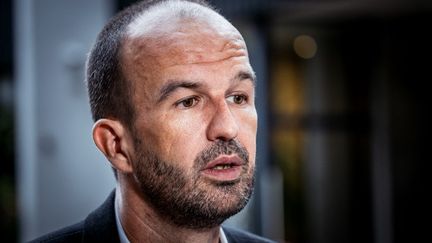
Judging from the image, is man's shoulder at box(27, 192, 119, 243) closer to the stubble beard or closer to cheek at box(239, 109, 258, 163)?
the stubble beard

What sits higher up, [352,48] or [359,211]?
[352,48]

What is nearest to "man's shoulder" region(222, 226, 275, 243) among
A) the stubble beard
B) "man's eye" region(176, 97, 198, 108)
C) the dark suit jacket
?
the stubble beard

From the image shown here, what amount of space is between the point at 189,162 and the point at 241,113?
214mm

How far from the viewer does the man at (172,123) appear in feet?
6.22

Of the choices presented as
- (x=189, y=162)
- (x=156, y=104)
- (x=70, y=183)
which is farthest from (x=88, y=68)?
(x=70, y=183)

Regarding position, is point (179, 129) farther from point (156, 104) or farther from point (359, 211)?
point (359, 211)

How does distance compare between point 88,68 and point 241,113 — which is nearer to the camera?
point 241,113

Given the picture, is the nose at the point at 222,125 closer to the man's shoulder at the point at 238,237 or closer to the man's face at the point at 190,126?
the man's face at the point at 190,126

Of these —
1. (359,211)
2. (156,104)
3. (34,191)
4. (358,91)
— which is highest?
(156,104)

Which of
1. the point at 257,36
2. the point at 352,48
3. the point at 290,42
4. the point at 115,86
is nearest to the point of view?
the point at 115,86

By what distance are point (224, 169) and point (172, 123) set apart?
188 millimetres

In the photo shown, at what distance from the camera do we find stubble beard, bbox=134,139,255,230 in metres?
1.89

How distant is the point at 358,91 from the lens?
9508 mm

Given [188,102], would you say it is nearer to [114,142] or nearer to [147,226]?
[114,142]
